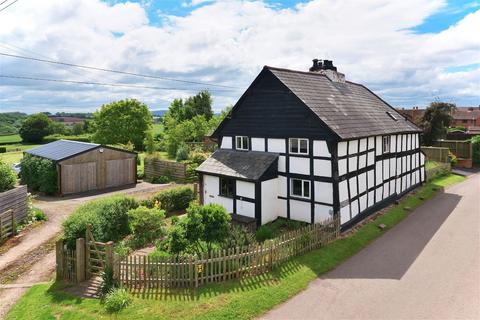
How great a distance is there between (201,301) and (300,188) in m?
9.96

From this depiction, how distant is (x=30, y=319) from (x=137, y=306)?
337cm

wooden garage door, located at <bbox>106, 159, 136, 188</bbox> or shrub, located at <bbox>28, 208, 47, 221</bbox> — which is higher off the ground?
wooden garage door, located at <bbox>106, 159, 136, 188</bbox>

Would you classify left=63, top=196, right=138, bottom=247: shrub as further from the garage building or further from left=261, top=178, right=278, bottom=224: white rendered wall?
the garage building

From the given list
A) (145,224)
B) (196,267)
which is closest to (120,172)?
(145,224)

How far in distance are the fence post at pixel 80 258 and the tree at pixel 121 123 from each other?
153 ft

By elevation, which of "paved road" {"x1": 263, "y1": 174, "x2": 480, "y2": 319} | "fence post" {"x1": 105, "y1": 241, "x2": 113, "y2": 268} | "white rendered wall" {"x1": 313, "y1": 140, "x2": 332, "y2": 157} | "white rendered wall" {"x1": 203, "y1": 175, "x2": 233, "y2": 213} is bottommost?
"paved road" {"x1": 263, "y1": 174, "x2": 480, "y2": 319}

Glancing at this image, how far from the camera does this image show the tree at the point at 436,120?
4219 centimetres

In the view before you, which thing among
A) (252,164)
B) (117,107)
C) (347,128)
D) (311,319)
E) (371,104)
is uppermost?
(117,107)

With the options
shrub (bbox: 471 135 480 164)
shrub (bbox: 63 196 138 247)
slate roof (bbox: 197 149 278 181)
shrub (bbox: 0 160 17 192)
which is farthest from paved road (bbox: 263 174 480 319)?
shrub (bbox: 471 135 480 164)

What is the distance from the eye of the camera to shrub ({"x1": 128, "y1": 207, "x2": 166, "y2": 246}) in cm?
1756

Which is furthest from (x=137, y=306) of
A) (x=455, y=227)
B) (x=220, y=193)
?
(x=455, y=227)

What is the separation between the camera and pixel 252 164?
20.6 meters

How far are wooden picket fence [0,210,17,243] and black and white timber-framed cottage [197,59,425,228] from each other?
10.7 meters

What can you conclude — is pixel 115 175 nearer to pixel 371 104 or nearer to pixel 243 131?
pixel 243 131
